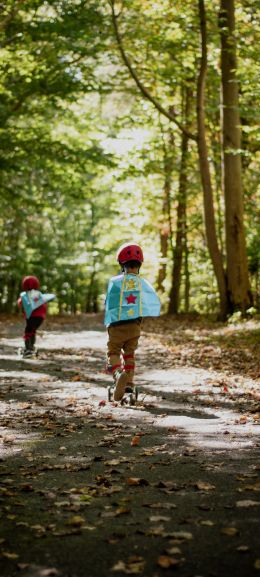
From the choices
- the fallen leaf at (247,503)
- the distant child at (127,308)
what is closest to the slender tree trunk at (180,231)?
the distant child at (127,308)

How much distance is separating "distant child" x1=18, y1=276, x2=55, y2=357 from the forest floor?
247cm

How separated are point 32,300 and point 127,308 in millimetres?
5039

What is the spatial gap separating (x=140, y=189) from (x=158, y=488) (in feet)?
79.8

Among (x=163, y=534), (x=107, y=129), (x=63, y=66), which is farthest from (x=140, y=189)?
(x=163, y=534)

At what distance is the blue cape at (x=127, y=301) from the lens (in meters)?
8.36

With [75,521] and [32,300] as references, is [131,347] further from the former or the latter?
[32,300]

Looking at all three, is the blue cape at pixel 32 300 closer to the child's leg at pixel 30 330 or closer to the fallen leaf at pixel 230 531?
the child's leg at pixel 30 330

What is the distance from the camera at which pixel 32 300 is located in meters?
13.0

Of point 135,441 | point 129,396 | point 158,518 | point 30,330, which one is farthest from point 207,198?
point 158,518

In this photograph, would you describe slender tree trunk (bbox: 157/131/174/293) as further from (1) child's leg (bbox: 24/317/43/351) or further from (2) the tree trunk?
(1) child's leg (bbox: 24/317/43/351)

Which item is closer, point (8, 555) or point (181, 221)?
point (8, 555)

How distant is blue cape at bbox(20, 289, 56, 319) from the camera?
13.0 meters

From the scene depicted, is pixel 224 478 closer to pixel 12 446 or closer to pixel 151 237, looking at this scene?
pixel 12 446

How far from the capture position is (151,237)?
33.5 meters
